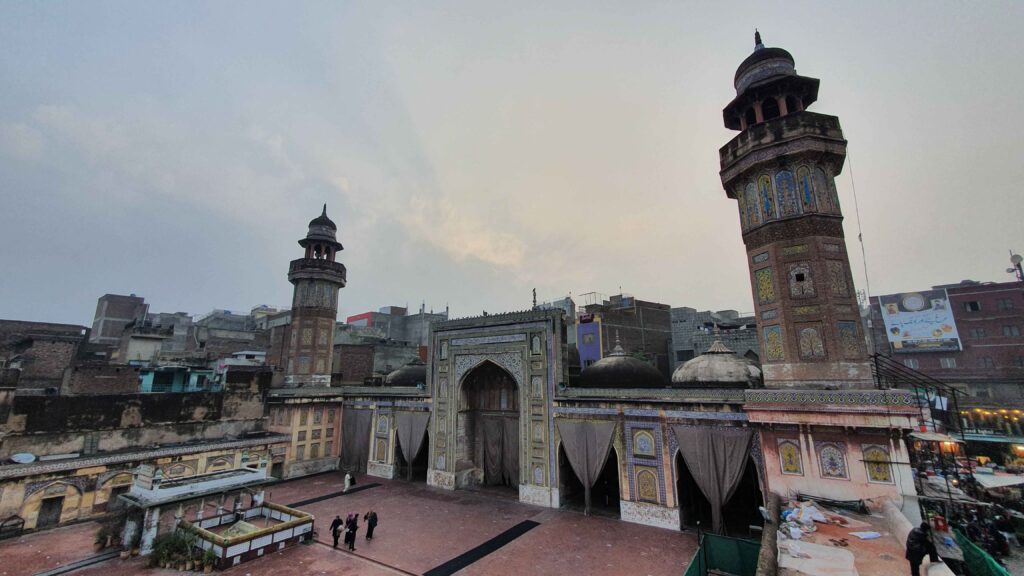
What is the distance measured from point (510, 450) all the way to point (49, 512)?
1626cm

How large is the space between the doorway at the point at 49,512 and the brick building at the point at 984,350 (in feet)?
175

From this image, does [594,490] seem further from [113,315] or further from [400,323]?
[113,315]

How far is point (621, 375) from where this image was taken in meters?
18.4

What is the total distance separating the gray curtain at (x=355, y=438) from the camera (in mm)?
22828

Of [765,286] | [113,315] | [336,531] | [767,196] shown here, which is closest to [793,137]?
[767,196]

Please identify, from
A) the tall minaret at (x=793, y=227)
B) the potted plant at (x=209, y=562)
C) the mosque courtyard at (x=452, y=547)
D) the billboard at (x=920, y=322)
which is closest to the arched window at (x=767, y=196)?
the tall minaret at (x=793, y=227)

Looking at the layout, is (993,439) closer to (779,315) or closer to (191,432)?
(779,315)

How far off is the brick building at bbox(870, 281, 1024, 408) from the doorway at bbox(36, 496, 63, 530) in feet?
175

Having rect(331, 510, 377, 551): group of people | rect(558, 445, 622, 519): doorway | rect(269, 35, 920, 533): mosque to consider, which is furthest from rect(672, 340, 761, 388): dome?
rect(331, 510, 377, 551): group of people

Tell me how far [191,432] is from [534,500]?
1520cm

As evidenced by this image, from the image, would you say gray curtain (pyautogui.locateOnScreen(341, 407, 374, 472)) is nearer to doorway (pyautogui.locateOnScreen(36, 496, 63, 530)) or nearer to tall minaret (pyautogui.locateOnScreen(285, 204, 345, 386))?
tall minaret (pyautogui.locateOnScreen(285, 204, 345, 386))

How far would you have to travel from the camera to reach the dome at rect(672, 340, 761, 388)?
16.6 m

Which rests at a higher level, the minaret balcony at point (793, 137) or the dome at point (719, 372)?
the minaret balcony at point (793, 137)

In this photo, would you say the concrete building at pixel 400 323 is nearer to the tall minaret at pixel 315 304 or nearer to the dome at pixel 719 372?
the tall minaret at pixel 315 304
